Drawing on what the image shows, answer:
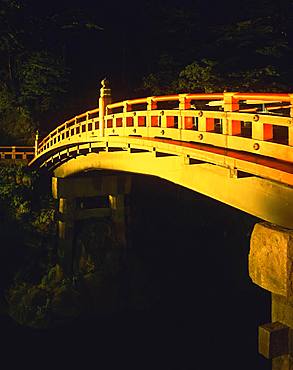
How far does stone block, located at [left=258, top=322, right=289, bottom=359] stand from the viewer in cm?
534

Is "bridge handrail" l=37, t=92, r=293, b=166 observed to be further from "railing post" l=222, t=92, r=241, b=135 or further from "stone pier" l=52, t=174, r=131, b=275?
"stone pier" l=52, t=174, r=131, b=275

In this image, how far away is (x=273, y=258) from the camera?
5.43 metres

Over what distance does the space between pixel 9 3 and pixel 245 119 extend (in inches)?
883

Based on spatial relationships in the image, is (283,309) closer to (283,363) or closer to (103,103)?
(283,363)

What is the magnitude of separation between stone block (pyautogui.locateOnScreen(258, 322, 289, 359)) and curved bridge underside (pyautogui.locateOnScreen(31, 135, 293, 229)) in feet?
4.31

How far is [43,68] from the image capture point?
2422cm

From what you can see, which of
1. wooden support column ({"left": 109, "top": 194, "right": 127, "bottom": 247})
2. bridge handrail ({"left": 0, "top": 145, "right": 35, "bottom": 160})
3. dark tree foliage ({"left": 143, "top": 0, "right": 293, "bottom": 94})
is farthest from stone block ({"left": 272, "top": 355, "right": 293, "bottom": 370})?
bridge handrail ({"left": 0, "top": 145, "right": 35, "bottom": 160})

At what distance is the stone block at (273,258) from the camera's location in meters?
5.24

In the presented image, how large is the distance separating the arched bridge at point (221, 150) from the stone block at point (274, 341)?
4.30 ft

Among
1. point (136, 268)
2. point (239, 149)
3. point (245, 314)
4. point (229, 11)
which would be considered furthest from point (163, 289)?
point (229, 11)

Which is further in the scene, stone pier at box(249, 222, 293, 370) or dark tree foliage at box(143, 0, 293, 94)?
dark tree foliage at box(143, 0, 293, 94)

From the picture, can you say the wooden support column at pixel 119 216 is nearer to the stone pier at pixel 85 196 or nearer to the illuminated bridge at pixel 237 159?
the stone pier at pixel 85 196

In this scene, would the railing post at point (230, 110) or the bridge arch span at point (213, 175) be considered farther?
the railing post at point (230, 110)

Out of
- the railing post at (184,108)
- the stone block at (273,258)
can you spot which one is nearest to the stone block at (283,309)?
the stone block at (273,258)
